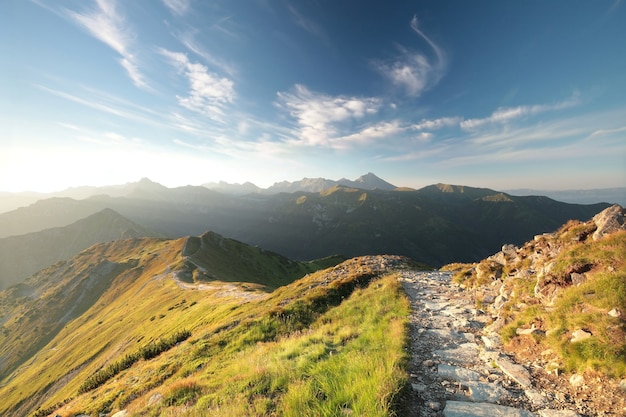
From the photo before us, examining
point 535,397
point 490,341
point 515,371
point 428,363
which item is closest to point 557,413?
point 535,397

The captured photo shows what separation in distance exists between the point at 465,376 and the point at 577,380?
8.77 feet

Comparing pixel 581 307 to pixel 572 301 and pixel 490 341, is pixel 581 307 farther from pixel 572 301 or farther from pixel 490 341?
pixel 490 341

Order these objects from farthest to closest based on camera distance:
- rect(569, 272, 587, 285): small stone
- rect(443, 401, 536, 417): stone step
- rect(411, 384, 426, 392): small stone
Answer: rect(569, 272, 587, 285): small stone
rect(411, 384, 426, 392): small stone
rect(443, 401, 536, 417): stone step

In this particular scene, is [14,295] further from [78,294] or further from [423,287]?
[423,287]

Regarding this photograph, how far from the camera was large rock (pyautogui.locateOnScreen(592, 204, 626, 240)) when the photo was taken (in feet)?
40.3

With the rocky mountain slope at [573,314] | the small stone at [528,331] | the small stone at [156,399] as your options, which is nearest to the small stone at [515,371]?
the rocky mountain slope at [573,314]

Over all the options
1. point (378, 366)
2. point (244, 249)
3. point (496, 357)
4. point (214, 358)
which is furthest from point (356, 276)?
point (244, 249)

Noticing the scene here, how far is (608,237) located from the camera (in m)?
11.8

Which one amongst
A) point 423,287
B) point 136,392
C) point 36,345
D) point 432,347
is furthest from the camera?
point 36,345

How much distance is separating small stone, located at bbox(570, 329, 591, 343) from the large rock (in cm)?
711

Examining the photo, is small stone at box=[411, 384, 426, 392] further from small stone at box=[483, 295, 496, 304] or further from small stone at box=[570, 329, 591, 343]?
small stone at box=[483, 295, 496, 304]

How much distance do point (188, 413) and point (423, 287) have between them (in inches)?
801

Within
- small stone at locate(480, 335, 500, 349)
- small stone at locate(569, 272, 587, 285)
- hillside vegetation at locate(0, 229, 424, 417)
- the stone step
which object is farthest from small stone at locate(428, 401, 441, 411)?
small stone at locate(569, 272, 587, 285)

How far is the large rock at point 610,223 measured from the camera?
12.3 meters
